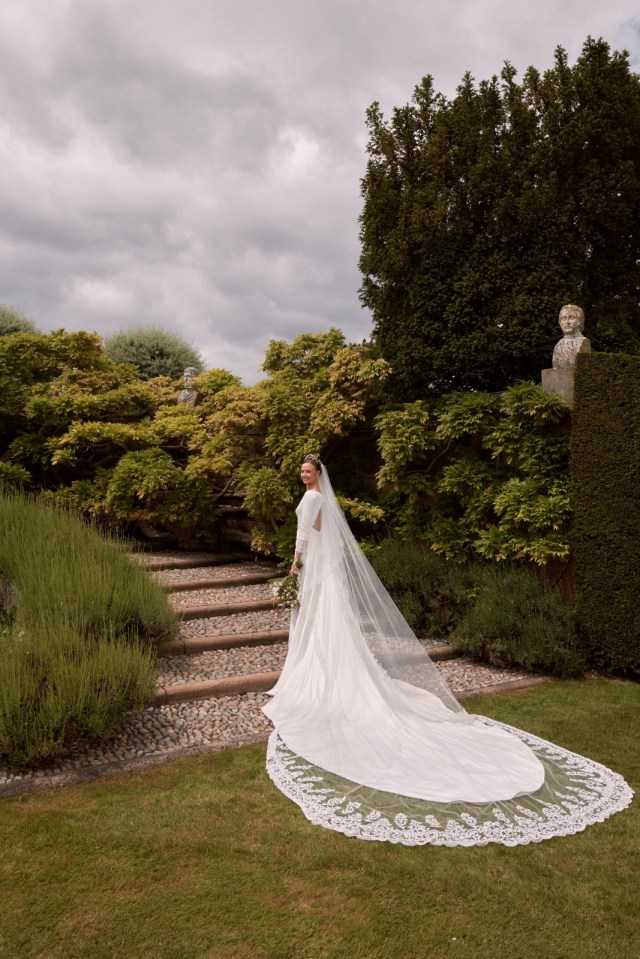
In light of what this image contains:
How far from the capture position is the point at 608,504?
6.33 meters

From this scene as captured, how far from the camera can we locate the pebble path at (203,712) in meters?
4.21

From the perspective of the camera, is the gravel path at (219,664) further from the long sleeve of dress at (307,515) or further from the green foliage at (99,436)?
the green foliage at (99,436)

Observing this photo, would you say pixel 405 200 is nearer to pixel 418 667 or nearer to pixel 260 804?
pixel 418 667

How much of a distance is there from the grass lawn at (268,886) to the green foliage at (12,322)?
16.2m

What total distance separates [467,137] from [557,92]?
5.29 feet

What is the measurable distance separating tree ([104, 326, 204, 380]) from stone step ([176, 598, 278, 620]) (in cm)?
1116

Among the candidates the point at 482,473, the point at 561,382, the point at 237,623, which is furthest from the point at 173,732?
the point at 561,382

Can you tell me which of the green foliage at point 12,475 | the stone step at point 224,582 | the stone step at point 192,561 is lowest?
the stone step at point 224,582

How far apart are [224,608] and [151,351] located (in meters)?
12.2

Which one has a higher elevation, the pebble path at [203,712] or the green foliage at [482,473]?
the green foliage at [482,473]

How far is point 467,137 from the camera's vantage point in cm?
931

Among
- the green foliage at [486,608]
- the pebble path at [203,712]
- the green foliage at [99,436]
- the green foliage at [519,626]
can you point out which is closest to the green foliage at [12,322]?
the green foliage at [99,436]

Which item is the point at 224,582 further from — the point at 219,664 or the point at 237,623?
the point at 219,664

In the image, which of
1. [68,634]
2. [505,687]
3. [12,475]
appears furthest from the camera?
[12,475]
